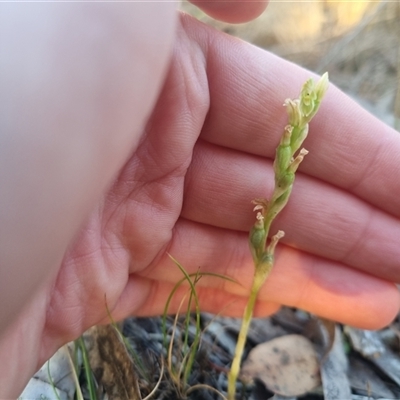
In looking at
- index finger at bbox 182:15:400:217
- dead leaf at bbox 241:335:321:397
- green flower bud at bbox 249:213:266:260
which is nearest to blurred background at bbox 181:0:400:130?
index finger at bbox 182:15:400:217

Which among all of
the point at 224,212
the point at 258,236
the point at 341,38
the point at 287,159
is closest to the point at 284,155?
the point at 287,159

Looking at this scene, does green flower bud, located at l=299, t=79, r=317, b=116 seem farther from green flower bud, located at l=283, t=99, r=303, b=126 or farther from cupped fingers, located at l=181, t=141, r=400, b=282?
cupped fingers, located at l=181, t=141, r=400, b=282

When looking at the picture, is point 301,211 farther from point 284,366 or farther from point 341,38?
point 341,38

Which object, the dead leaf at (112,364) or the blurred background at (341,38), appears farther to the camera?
the blurred background at (341,38)

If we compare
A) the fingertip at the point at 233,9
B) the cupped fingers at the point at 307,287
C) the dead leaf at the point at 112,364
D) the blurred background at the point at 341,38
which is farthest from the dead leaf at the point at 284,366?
the blurred background at the point at 341,38

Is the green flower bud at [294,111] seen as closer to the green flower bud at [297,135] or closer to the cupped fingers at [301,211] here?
the green flower bud at [297,135]

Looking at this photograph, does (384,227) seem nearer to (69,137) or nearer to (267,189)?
(267,189)

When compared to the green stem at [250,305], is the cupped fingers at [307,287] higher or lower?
higher
